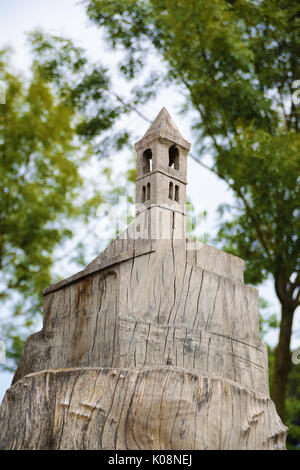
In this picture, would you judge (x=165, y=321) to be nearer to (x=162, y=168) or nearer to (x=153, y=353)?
(x=153, y=353)

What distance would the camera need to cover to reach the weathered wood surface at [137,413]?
10.5 ft

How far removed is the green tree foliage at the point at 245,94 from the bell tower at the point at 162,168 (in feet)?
10.4

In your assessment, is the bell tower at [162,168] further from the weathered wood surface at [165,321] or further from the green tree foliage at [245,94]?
the green tree foliage at [245,94]

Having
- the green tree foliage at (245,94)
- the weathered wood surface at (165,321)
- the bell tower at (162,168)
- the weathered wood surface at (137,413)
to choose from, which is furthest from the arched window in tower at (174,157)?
the green tree foliage at (245,94)

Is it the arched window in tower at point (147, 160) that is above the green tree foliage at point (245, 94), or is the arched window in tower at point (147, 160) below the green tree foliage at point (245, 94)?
below

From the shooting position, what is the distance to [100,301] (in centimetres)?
377

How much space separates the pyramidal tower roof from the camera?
4113 millimetres

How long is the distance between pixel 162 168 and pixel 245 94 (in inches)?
159

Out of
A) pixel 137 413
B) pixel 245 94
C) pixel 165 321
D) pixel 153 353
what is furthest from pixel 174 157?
pixel 245 94

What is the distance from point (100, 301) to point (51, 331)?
2.06 ft

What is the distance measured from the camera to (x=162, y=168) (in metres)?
4.03

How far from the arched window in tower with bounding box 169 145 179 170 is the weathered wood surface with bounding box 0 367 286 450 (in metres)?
1.64

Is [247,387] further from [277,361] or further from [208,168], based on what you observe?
[208,168]
